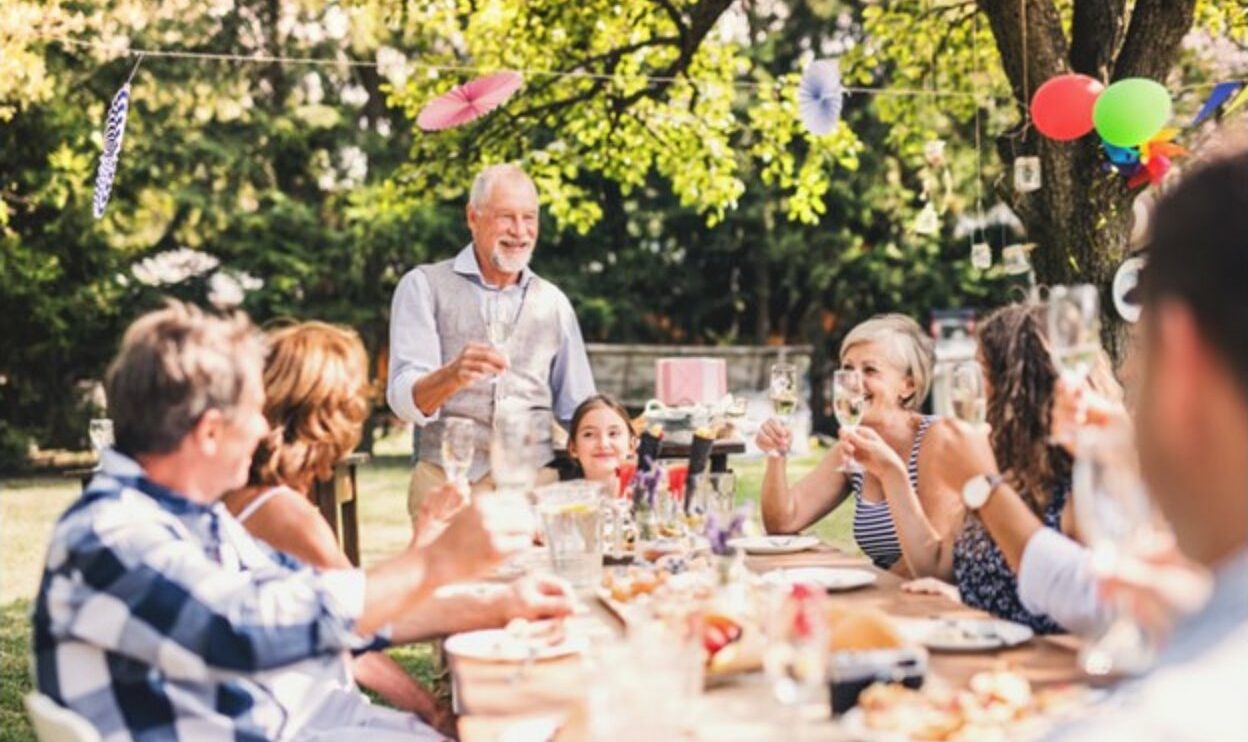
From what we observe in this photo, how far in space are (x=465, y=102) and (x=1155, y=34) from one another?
3.14 metres

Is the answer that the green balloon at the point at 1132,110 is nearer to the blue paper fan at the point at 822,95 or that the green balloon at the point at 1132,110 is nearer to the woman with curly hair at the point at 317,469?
the blue paper fan at the point at 822,95

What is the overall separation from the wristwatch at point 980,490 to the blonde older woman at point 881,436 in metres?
1.42

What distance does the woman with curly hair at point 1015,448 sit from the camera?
2586 mm

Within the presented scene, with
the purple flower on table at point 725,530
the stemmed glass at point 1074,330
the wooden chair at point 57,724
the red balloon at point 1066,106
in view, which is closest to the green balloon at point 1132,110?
the red balloon at point 1066,106

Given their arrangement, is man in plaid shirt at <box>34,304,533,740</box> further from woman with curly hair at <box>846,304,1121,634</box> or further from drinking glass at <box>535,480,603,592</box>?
woman with curly hair at <box>846,304,1121,634</box>

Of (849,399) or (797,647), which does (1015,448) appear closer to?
(849,399)

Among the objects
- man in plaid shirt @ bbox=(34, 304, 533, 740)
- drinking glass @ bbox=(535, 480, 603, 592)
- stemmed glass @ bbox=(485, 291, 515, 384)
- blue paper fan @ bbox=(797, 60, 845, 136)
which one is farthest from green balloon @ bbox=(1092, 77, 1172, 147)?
man in plaid shirt @ bbox=(34, 304, 533, 740)

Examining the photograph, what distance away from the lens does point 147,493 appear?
2109 millimetres

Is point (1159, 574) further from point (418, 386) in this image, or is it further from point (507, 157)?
point (507, 157)

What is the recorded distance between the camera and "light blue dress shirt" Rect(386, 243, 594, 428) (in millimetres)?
4477

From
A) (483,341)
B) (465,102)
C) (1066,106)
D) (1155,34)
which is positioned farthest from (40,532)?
(1155,34)

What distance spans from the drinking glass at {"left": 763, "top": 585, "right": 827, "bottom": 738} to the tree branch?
16.1ft

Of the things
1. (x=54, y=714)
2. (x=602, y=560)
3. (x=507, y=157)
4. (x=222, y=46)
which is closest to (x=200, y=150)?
(x=222, y=46)

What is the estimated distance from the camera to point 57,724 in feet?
6.00
